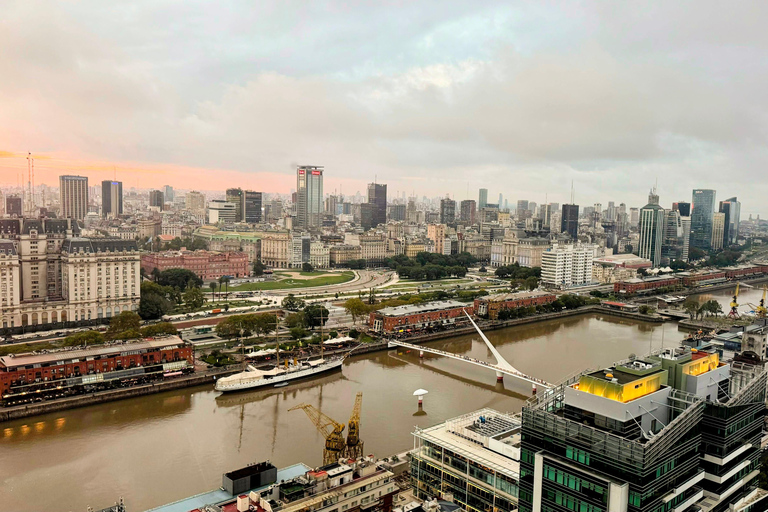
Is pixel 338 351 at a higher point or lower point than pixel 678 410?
lower

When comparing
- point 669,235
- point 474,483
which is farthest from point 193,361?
point 669,235

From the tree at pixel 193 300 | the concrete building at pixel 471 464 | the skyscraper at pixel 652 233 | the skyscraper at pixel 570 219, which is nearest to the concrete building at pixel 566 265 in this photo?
the skyscraper at pixel 652 233

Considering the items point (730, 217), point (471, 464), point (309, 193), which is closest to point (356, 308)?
point (471, 464)

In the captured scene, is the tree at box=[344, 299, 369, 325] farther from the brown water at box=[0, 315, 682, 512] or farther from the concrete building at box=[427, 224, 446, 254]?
the concrete building at box=[427, 224, 446, 254]

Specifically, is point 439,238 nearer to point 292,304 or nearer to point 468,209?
point 292,304

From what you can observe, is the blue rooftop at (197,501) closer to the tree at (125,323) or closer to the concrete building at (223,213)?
the tree at (125,323)

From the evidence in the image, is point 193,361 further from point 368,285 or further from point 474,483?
point 368,285
